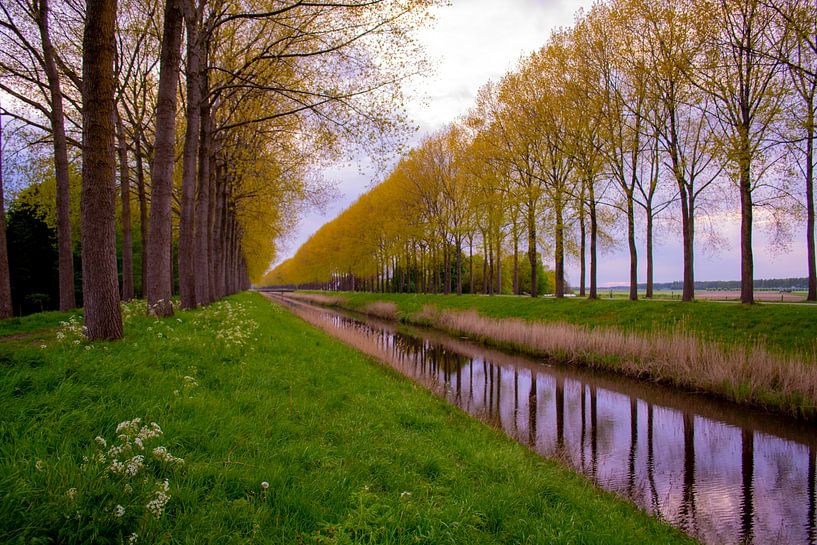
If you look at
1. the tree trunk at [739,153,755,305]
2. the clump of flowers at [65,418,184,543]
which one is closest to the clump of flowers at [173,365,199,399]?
the clump of flowers at [65,418,184,543]

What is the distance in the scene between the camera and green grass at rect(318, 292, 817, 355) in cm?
1136

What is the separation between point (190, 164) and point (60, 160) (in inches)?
166

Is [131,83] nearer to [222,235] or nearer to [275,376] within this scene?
[222,235]

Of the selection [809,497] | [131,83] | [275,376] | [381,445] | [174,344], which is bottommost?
[809,497]

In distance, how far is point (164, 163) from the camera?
8.90 metres

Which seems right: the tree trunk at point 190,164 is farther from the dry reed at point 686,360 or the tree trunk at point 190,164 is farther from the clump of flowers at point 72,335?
the dry reed at point 686,360

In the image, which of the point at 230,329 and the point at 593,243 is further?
the point at 593,243

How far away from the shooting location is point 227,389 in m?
5.31

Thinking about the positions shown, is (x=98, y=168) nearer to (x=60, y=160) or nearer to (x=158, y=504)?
(x=158, y=504)

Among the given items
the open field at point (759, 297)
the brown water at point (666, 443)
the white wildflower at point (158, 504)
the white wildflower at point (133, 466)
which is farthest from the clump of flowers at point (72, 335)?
the open field at point (759, 297)

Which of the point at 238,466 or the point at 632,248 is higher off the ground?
the point at 632,248

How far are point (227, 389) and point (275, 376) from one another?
1.11m

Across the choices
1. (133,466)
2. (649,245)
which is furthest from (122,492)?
(649,245)

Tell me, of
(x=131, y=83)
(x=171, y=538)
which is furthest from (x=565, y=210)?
(x=171, y=538)
